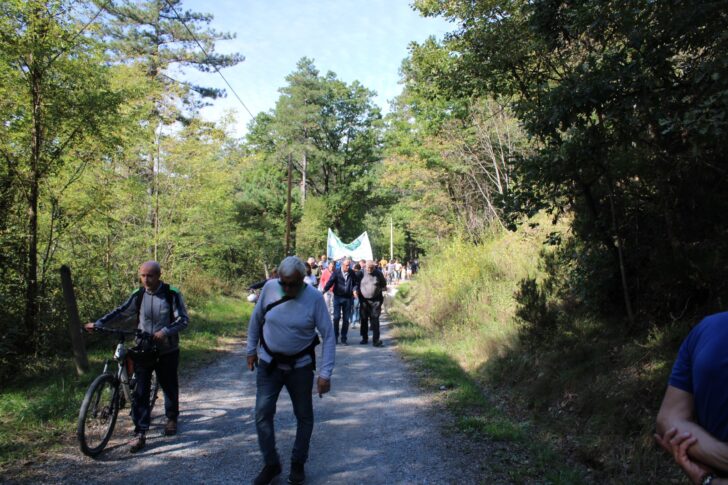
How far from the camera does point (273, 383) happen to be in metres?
4.27

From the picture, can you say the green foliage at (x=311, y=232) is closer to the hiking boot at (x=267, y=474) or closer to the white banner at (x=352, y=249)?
the white banner at (x=352, y=249)

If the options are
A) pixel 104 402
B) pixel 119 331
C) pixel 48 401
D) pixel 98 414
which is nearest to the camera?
pixel 98 414

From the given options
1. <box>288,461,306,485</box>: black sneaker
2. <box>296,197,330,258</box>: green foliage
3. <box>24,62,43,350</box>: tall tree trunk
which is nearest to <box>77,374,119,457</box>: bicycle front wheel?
<box>288,461,306,485</box>: black sneaker

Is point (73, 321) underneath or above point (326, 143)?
underneath

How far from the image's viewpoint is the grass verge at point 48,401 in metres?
5.12

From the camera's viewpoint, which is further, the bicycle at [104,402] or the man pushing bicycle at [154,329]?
the man pushing bicycle at [154,329]

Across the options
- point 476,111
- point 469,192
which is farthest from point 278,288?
point 469,192

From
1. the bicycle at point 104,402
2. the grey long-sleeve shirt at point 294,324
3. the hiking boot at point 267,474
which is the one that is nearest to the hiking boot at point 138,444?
the bicycle at point 104,402

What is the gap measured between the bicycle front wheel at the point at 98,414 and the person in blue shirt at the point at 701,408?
4.89m

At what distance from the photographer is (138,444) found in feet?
16.5

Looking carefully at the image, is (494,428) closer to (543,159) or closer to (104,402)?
(543,159)

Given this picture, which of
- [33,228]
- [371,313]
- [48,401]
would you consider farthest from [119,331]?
[371,313]

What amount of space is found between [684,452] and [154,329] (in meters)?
4.99

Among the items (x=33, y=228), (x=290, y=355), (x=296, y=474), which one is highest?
(x=33, y=228)
